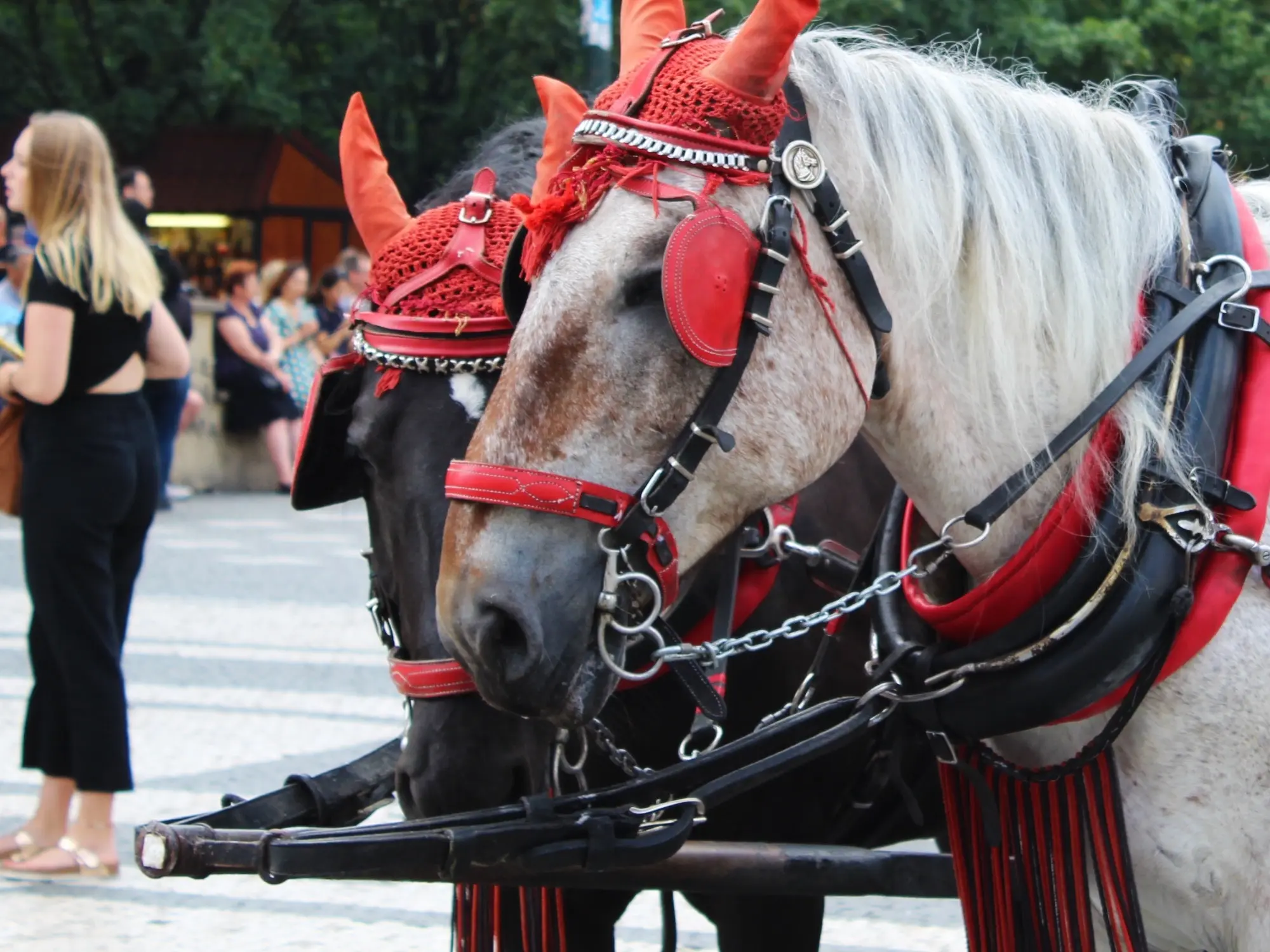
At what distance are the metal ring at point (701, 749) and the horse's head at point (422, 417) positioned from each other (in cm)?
27

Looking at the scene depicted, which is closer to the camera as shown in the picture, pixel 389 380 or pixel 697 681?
pixel 697 681

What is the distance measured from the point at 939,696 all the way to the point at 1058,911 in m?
0.34

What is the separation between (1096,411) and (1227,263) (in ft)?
0.92

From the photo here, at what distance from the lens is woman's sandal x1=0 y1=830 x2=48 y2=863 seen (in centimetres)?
498

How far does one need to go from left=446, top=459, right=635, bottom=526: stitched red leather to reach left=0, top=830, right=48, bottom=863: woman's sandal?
11.1ft

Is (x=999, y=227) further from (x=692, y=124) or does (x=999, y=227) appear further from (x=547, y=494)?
(x=547, y=494)

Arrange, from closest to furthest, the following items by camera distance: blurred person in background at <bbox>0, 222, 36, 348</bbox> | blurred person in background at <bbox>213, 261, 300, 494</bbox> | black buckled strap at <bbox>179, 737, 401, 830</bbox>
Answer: black buckled strap at <bbox>179, 737, 401, 830</bbox> → blurred person in background at <bbox>0, 222, 36, 348</bbox> → blurred person in background at <bbox>213, 261, 300, 494</bbox>

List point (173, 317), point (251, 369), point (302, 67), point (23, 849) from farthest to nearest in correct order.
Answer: point (302, 67) → point (251, 369) → point (173, 317) → point (23, 849)

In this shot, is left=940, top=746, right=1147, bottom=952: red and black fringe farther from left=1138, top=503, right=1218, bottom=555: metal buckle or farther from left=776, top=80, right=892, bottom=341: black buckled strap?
left=776, top=80, right=892, bottom=341: black buckled strap

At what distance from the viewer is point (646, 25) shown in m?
2.41

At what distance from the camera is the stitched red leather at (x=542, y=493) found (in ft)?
6.73

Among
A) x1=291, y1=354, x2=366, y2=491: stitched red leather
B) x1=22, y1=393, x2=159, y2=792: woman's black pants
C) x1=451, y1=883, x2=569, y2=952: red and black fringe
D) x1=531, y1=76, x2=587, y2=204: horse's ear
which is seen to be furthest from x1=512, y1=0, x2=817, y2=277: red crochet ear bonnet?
x1=22, y1=393, x2=159, y2=792: woman's black pants

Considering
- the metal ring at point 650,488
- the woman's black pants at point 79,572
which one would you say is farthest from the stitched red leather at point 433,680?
the woman's black pants at point 79,572

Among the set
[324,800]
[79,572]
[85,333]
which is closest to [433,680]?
[324,800]
